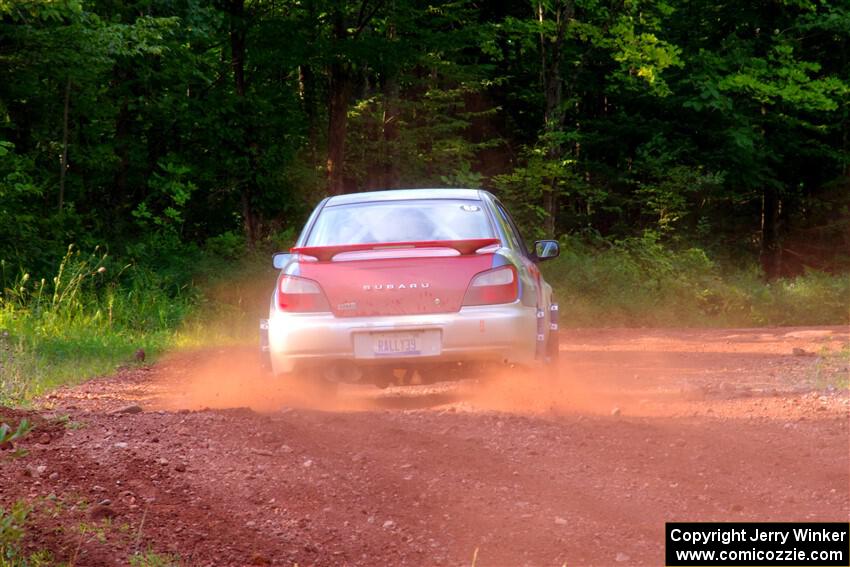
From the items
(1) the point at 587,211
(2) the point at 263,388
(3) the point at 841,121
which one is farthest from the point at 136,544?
(3) the point at 841,121

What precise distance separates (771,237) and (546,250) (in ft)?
85.4

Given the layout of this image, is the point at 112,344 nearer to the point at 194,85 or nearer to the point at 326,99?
the point at 194,85

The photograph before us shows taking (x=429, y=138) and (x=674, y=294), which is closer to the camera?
(x=674, y=294)

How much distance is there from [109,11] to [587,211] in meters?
17.0

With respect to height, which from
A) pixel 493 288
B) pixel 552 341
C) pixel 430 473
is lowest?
pixel 552 341

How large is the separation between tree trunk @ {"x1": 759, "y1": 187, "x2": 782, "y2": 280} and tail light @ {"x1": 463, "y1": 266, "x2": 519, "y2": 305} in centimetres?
2677

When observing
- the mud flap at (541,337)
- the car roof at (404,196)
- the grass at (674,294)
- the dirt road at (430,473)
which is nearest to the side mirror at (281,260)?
the car roof at (404,196)

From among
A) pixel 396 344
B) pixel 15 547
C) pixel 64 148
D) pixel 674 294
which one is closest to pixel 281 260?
pixel 396 344

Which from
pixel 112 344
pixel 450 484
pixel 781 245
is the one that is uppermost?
pixel 450 484

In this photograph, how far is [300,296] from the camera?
8586 mm

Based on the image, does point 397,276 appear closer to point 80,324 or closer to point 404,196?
point 404,196

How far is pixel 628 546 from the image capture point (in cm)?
532

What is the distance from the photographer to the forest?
19250 mm

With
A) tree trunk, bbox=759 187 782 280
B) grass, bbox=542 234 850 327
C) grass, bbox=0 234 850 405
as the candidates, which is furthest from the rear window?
tree trunk, bbox=759 187 782 280
